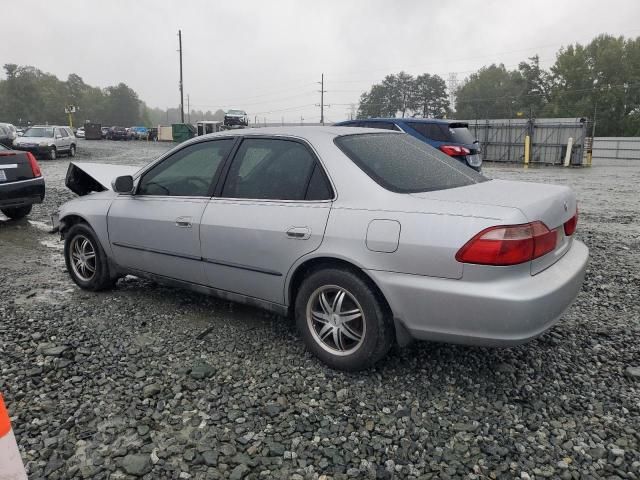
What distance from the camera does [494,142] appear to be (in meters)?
26.0

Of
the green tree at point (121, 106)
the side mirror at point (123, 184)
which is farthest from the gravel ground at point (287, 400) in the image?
the green tree at point (121, 106)

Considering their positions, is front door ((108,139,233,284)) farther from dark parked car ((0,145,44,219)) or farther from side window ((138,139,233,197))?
dark parked car ((0,145,44,219))

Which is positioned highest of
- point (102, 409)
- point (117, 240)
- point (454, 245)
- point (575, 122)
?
point (575, 122)

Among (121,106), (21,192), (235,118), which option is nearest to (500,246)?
(21,192)

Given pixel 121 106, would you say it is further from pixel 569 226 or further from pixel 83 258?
pixel 569 226

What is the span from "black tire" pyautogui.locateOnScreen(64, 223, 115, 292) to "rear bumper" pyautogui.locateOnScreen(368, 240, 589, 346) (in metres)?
2.80

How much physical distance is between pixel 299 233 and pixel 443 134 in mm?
8139

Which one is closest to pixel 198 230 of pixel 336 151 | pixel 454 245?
pixel 336 151

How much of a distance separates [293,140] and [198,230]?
962mm

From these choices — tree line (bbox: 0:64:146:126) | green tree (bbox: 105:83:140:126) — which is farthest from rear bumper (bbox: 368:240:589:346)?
green tree (bbox: 105:83:140:126)

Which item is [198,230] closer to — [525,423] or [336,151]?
[336,151]

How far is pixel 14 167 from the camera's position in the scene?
7.57 m

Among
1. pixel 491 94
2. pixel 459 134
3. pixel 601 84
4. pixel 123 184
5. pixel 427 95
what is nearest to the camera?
pixel 123 184

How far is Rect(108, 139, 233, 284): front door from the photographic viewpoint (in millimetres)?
3752
